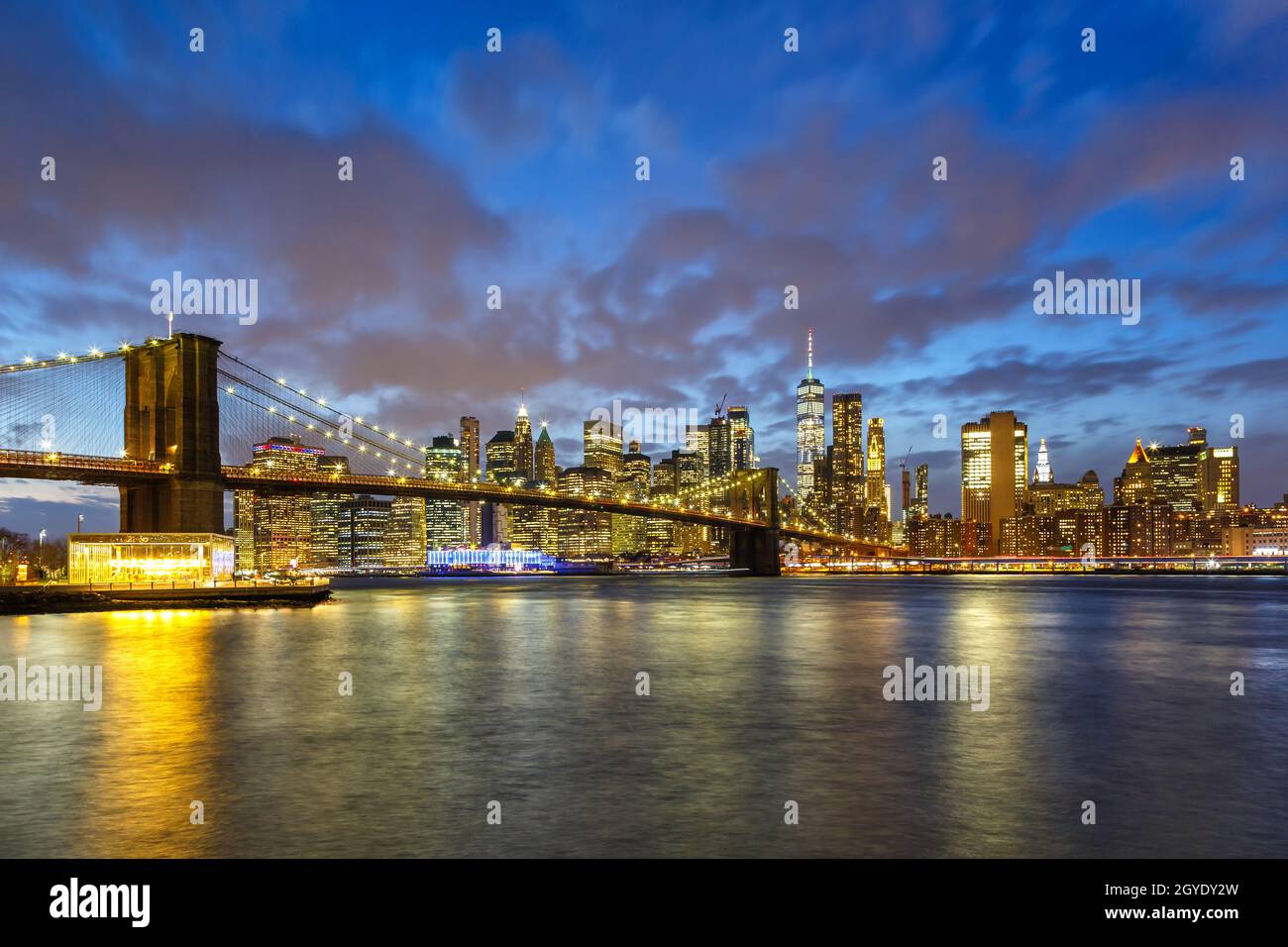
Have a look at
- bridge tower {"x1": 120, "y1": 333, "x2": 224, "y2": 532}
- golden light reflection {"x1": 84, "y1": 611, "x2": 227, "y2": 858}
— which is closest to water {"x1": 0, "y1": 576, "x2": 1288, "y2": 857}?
golden light reflection {"x1": 84, "y1": 611, "x2": 227, "y2": 858}

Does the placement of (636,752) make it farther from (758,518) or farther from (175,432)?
(758,518)

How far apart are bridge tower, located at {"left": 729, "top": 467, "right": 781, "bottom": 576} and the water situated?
93791mm

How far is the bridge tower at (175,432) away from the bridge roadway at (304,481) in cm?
147

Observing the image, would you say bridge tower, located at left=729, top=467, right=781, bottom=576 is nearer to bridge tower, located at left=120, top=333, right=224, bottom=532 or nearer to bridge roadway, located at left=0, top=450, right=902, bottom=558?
bridge roadway, located at left=0, top=450, right=902, bottom=558

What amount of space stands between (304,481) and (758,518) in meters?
78.0

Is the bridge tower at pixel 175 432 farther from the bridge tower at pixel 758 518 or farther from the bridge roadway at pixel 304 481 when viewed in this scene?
the bridge tower at pixel 758 518

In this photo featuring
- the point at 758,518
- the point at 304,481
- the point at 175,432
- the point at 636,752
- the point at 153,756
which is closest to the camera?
the point at 153,756

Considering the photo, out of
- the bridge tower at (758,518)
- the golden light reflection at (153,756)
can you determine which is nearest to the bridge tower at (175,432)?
the golden light reflection at (153,756)

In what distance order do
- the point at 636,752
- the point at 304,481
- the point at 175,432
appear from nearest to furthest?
the point at 636,752, the point at 175,432, the point at 304,481

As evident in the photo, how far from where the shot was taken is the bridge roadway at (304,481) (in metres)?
58.7

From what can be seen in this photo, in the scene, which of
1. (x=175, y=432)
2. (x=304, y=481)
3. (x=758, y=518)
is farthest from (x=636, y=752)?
(x=758, y=518)

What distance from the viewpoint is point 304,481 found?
7425 centimetres

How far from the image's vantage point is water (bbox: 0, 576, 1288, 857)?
42.2 ft
